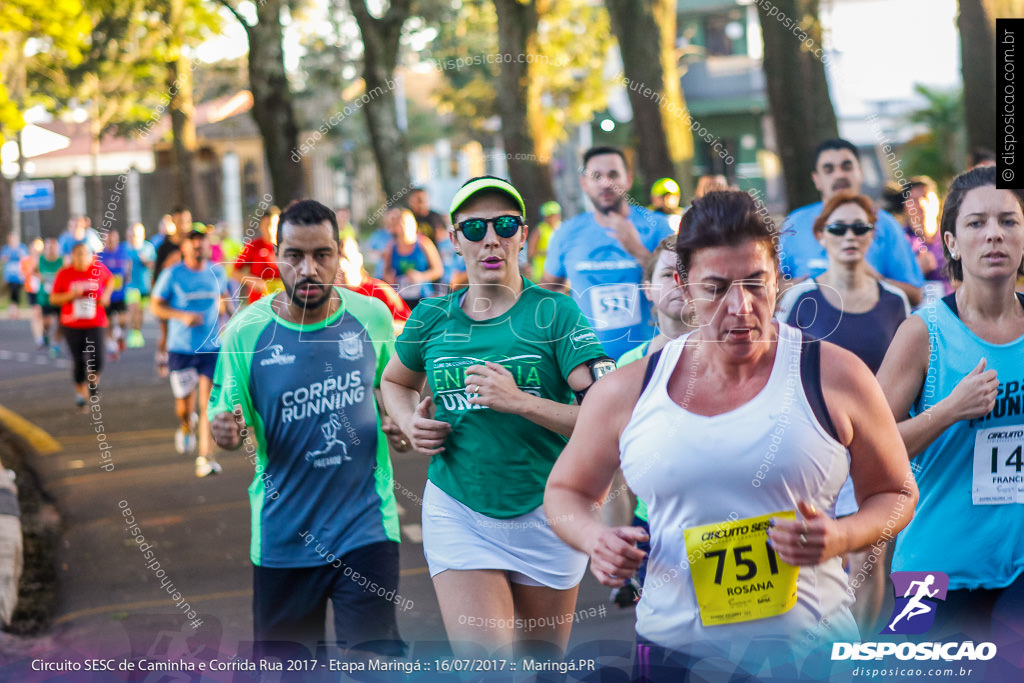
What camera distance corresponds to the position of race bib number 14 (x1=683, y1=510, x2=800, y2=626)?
2.66 meters

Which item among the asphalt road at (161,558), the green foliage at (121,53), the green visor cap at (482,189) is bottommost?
the asphalt road at (161,558)

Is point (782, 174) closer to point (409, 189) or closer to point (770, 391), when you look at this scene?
point (409, 189)

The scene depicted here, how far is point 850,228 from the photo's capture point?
214 inches

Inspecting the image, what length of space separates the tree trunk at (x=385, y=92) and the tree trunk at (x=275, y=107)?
1.25m

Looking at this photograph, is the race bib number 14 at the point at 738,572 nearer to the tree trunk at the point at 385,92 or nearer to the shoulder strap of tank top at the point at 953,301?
the shoulder strap of tank top at the point at 953,301

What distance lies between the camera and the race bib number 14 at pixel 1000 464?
349 cm

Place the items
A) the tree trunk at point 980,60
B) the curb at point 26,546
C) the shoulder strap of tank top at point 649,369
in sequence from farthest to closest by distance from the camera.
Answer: the tree trunk at point 980,60 < the curb at point 26,546 < the shoulder strap of tank top at point 649,369

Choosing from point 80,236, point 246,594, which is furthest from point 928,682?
point 80,236

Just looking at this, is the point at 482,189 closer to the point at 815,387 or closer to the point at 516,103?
Result: the point at 815,387

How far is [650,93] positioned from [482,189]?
1189cm

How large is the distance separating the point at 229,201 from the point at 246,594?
47272 millimetres

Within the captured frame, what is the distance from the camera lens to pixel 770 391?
103 inches

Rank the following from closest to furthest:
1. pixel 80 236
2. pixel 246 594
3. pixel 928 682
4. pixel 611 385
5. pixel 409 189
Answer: pixel 611 385 → pixel 928 682 → pixel 246 594 → pixel 409 189 → pixel 80 236

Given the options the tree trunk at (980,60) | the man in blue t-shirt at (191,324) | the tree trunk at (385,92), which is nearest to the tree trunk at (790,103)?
the tree trunk at (980,60)
